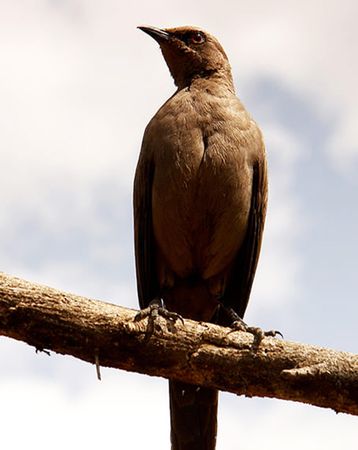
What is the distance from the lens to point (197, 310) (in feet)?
25.4

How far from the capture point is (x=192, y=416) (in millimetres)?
7105

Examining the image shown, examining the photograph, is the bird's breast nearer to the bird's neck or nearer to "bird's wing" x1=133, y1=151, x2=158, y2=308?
"bird's wing" x1=133, y1=151, x2=158, y2=308

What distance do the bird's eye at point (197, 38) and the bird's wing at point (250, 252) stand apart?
1667mm

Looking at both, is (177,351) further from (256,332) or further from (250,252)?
(250,252)

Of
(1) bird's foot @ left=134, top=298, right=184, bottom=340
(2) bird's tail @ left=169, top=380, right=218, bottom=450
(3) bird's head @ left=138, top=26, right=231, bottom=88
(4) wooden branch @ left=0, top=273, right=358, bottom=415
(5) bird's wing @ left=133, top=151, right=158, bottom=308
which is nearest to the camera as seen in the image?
(4) wooden branch @ left=0, top=273, right=358, bottom=415

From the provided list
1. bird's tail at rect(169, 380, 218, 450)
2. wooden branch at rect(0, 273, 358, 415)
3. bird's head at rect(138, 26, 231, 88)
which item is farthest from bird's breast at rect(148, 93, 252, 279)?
wooden branch at rect(0, 273, 358, 415)

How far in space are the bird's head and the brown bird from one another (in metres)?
0.39

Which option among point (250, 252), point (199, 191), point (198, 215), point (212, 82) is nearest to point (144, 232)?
point (198, 215)

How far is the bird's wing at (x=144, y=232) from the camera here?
301 inches

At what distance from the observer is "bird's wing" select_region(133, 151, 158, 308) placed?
301 inches

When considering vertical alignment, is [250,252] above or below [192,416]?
above

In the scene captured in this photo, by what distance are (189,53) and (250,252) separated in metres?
2.22

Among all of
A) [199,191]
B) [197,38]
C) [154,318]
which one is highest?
[197,38]

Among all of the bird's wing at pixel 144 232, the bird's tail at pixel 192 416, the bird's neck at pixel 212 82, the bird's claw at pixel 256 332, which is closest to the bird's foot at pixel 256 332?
the bird's claw at pixel 256 332
